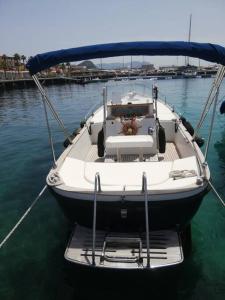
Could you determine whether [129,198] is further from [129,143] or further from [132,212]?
[129,143]

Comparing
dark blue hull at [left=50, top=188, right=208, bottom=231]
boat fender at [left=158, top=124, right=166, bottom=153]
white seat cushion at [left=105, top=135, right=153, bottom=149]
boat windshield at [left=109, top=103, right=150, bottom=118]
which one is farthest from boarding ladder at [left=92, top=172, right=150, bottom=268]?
boat windshield at [left=109, top=103, right=150, bottom=118]

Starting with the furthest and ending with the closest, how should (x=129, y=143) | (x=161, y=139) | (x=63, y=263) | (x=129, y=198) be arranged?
(x=161, y=139)
(x=129, y=143)
(x=63, y=263)
(x=129, y=198)

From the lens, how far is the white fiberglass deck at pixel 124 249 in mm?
4340

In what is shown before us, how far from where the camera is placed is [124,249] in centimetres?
464

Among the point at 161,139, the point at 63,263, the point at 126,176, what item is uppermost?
the point at 126,176

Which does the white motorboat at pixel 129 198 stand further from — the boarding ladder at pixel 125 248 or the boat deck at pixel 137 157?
the boat deck at pixel 137 157

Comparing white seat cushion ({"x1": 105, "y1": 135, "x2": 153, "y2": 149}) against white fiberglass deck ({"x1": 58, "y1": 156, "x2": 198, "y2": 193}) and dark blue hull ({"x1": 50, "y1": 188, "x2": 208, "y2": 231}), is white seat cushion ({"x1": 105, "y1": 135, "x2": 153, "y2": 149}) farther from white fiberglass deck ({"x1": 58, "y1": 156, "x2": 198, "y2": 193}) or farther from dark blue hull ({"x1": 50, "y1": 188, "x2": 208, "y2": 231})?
dark blue hull ({"x1": 50, "y1": 188, "x2": 208, "y2": 231})

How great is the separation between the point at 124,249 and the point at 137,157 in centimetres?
317

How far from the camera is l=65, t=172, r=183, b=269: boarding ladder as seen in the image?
4332mm

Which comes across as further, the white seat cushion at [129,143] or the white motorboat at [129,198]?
the white seat cushion at [129,143]

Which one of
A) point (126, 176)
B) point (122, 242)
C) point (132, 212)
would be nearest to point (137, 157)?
point (126, 176)

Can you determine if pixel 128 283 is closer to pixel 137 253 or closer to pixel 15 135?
pixel 137 253

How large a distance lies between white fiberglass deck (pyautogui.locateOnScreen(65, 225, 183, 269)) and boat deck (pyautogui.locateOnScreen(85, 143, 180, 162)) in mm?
2653

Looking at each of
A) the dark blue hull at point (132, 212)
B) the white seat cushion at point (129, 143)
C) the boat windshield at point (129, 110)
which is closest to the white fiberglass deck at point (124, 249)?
the dark blue hull at point (132, 212)
